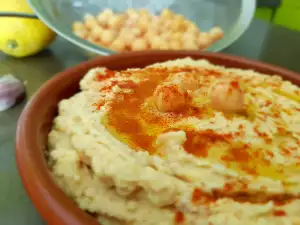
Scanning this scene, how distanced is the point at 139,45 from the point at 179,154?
19.8 inches

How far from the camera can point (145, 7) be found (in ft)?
4.06

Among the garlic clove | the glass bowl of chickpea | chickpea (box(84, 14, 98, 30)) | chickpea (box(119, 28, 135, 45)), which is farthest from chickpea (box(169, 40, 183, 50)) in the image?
the garlic clove

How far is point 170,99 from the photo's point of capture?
0.61 m

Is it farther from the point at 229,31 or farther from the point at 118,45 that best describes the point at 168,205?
the point at 229,31

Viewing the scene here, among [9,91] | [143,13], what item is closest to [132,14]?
[143,13]

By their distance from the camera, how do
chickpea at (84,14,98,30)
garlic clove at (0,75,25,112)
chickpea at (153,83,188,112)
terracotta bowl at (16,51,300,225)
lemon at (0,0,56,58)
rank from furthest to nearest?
chickpea at (84,14,98,30), lemon at (0,0,56,58), garlic clove at (0,75,25,112), chickpea at (153,83,188,112), terracotta bowl at (16,51,300,225)

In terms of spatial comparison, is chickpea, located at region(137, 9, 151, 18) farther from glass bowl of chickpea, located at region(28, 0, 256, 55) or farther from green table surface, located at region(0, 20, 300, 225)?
green table surface, located at region(0, 20, 300, 225)

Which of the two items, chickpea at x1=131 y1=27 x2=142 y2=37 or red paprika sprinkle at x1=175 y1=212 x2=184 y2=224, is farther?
chickpea at x1=131 y1=27 x2=142 y2=37

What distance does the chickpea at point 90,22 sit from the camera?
1086 millimetres

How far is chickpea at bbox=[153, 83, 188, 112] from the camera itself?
0.61 m

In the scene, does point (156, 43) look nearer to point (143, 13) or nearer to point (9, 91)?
point (143, 13)

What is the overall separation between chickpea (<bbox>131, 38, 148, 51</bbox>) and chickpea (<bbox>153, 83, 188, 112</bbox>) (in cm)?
38

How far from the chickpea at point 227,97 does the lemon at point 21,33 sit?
0.56m

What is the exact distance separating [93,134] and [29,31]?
0.52 metres
